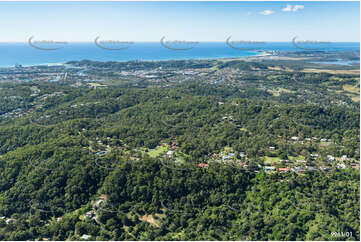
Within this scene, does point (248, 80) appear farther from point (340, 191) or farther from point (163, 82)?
point (340, 191)

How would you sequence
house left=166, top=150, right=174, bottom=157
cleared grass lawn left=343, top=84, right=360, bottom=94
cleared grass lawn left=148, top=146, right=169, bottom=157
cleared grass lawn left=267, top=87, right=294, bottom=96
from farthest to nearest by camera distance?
1. cleared grass lawn left=267, top=87, right=294, bottom=96
2. cleared grass lawn left=343, top=84, right=360, bottom=94
3. cleared grass lawn left=148, top=146, right=169, bottom=157
4. house left=166, top=150, right=174, bottom=157

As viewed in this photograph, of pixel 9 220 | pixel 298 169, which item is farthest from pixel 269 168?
pixel 9 220

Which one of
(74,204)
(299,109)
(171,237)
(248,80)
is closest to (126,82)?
(248,80)

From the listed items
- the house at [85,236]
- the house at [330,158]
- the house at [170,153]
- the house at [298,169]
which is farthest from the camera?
the house at [170,153]

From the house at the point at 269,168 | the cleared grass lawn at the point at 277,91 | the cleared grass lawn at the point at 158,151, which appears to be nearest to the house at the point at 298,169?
the house at the point at 269,168

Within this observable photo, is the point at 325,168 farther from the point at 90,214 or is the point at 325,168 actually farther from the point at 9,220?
the point at 9,220

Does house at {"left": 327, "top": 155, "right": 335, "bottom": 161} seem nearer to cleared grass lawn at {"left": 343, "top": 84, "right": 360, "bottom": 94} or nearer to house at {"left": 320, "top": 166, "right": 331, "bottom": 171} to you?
house at {"left": 320, "top": 166, "right": 331, "bottom": 171}

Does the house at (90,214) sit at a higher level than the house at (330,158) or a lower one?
lower

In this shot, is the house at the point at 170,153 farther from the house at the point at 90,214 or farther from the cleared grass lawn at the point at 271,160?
the cleared grass lawn at the point at 271,160

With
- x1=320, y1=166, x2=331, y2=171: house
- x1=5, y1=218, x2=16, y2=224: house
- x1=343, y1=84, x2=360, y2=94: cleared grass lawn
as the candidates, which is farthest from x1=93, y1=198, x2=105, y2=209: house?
x1=343, y1=84, x2=360, y2=94: cleared grass lawn
